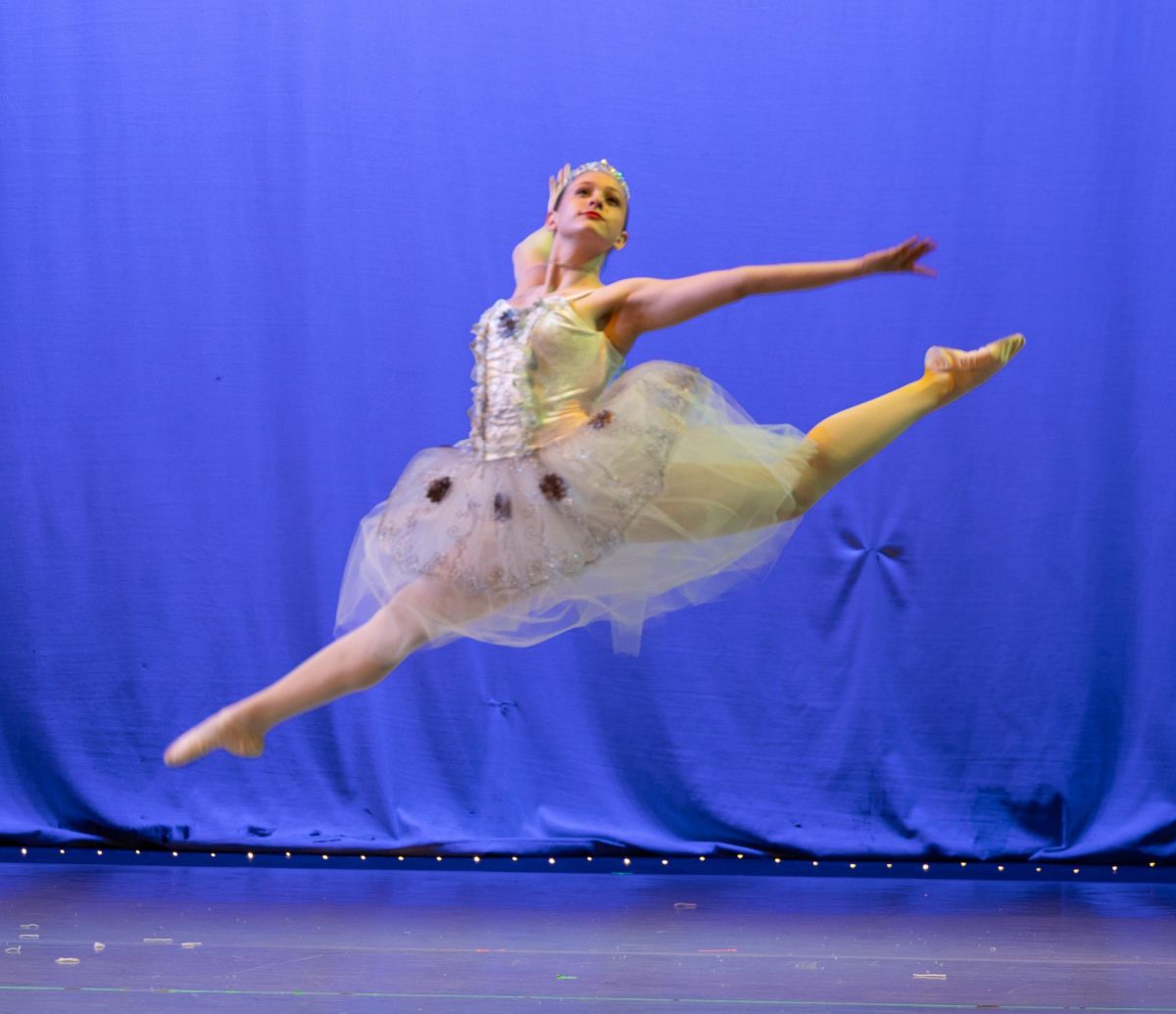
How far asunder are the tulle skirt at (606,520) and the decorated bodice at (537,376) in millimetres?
52

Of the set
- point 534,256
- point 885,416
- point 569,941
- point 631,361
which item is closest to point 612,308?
point 534,256

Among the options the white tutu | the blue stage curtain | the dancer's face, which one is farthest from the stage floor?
the dancer's face

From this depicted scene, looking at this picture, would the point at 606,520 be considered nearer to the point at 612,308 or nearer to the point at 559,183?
the point at 612,308

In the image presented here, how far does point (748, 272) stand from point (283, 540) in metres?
2.24

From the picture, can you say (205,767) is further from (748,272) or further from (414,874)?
(748,272)

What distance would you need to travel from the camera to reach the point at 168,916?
3471 millimetres

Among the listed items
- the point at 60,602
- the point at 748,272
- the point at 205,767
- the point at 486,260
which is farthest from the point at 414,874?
the point at 748,272

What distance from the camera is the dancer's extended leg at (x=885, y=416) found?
8.89 feet

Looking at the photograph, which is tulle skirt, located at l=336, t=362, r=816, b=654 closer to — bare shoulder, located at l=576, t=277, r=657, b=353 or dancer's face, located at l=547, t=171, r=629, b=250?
bare shoulder, located at l=576, t=277, r=657, b=353

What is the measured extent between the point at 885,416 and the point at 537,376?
581 millimetres

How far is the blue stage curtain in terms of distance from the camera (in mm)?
4176

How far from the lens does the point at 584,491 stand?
263 cm

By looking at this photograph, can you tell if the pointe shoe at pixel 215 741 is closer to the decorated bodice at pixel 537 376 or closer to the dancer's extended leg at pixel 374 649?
the dancer's extended leg at pixel 374 649

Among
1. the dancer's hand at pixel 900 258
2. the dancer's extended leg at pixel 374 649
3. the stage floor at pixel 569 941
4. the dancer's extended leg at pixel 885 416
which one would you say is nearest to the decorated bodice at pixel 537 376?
the dancer's extended leg at pixel 374 649
